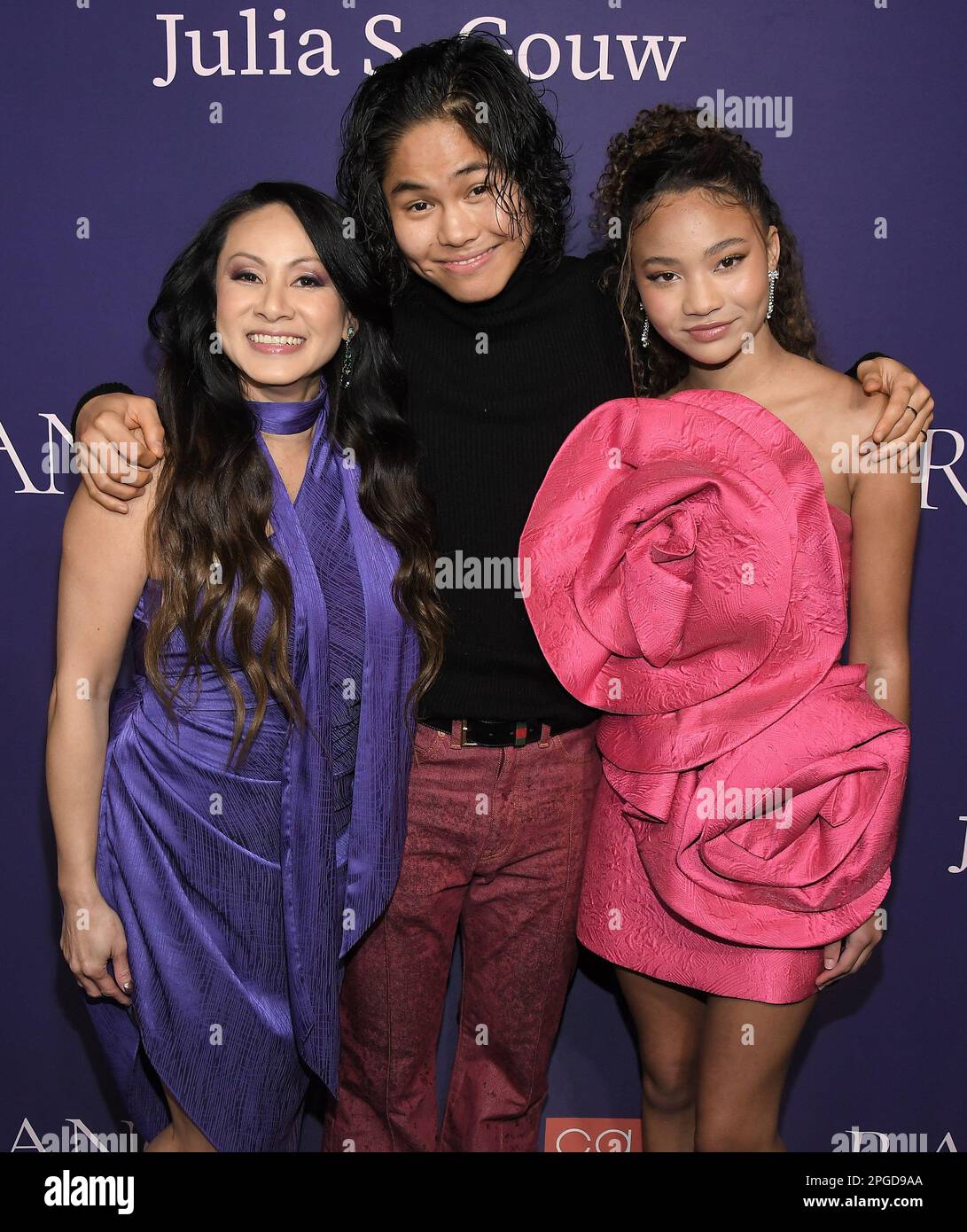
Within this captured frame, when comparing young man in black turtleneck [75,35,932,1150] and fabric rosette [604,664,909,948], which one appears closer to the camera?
fabric rosette [604,664,909,948]

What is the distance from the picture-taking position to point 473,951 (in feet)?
6.56

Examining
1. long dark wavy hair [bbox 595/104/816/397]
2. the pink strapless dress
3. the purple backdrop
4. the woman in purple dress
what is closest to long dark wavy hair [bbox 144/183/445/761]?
the woman in purple dress

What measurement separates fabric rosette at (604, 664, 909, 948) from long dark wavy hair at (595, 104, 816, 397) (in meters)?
0.54

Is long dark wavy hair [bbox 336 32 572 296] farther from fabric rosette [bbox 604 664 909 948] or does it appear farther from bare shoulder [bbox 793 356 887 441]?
fabric rosette [bbox 604 664 909 948]

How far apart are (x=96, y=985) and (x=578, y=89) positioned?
65.0 inches

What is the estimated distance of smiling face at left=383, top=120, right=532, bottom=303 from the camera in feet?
5.49

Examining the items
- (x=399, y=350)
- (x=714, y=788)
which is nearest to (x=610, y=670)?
(x=714, y=788)

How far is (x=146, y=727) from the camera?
1665mm

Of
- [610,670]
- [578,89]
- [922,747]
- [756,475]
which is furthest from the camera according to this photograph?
[922,747]

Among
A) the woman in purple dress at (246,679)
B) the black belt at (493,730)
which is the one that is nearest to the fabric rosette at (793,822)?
the black belt at (493,730)

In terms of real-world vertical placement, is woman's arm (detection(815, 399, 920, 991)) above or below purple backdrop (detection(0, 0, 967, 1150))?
below

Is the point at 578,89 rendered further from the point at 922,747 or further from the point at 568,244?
the point at 922,747

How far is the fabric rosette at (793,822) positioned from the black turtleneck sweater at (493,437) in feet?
0.93

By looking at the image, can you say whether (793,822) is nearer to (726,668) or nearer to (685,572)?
(726,668)
